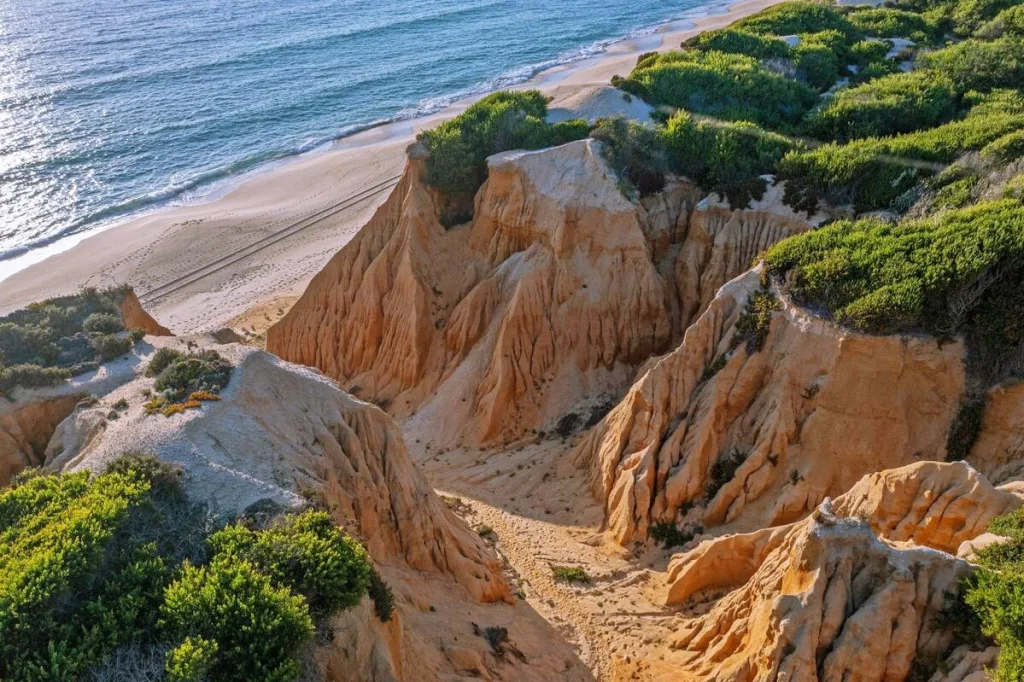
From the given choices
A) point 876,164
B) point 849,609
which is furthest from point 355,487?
point 876,164

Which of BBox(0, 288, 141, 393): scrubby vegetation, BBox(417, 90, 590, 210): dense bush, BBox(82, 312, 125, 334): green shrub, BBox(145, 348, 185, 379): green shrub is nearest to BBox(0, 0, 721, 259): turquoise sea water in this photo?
BBox(0, 288, 141, 393): scrubby vegetation

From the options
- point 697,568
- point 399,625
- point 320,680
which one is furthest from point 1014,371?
point 320,680

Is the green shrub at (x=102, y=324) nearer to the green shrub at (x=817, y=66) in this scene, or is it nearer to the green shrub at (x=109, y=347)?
the green shrub at (x=109, y=347)

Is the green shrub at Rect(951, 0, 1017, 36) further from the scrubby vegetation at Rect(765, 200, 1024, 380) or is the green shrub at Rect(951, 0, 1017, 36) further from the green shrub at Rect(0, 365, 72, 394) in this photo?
the green shrub at Rect(0, 365, 72, 394)

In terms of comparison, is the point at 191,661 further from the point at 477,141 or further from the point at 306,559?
the point at 477,141

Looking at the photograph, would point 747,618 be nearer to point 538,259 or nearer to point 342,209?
point 538,259

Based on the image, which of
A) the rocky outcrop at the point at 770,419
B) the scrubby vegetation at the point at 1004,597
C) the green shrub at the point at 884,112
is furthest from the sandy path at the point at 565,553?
the green shrub at the point at 884,112
